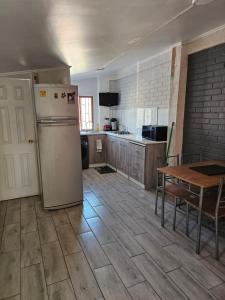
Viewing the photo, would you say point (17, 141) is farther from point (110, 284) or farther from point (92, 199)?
point (110, 284)

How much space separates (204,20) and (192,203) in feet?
6.95

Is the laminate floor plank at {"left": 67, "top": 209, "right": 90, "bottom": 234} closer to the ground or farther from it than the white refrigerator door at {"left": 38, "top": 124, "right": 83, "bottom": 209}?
closer to the ground

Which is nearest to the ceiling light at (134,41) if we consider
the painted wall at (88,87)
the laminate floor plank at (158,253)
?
the laminate floor plank at (158,253)

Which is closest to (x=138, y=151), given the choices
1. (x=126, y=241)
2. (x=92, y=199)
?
(x=92, y=199)

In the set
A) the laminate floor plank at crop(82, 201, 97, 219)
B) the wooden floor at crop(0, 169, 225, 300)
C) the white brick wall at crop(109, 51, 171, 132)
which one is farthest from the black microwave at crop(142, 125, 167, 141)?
the laminate floor plank at crop(82, 201, 97, 219)

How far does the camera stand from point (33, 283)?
1801 mm

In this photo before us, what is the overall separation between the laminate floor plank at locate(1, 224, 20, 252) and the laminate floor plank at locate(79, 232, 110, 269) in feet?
2.41

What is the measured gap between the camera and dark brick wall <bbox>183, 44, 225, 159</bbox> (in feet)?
9.33

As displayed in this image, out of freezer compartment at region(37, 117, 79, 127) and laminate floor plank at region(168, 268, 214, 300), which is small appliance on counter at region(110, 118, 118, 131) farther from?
laminate floor plank at region(168, 268, 214, 300)

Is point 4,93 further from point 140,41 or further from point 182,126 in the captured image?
point 182,126

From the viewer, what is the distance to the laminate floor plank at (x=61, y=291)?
5.42ft

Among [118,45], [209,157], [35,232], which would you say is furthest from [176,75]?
[35,232]

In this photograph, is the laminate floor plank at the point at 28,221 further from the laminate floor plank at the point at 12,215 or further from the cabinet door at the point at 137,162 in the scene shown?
the cabinet door at the point at 137,162

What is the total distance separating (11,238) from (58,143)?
4.44 feet
